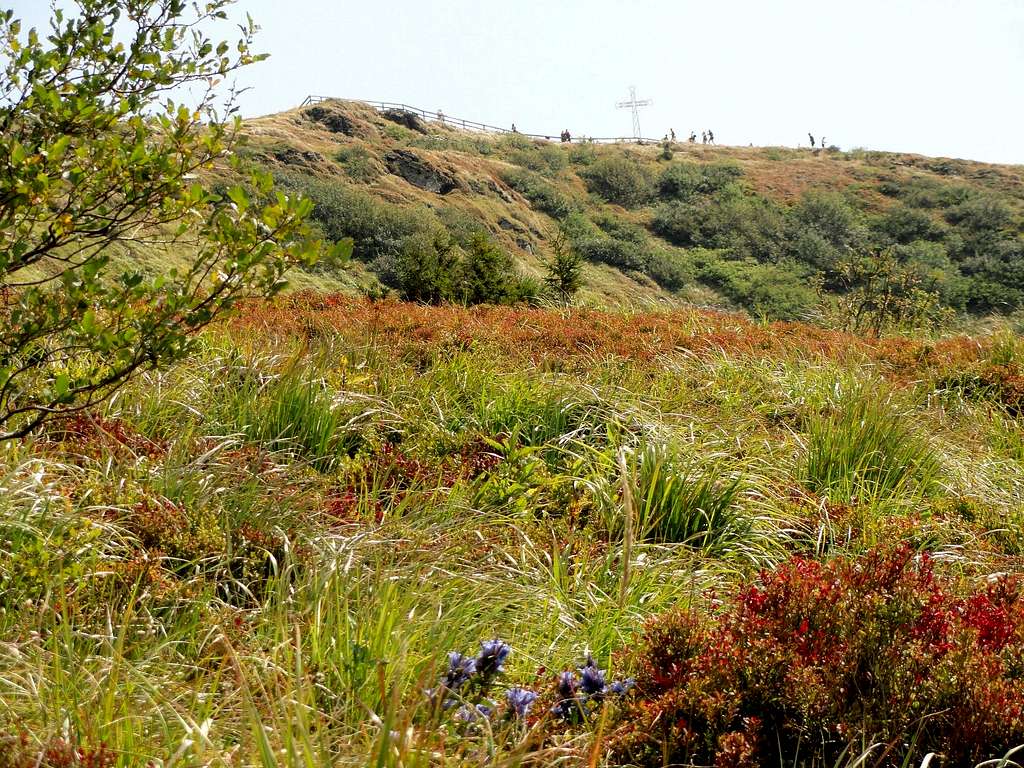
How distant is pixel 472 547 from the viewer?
358cm

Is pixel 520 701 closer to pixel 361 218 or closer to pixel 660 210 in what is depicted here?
pixel 361 218

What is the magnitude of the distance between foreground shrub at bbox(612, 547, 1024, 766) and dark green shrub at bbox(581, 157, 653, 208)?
43.6 m

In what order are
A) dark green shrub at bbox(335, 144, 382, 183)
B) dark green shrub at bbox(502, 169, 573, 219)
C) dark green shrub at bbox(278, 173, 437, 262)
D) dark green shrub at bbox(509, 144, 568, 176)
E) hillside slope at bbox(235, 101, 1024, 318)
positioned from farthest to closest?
dark green shrub at bbox(509, 144, 568, 176)
dark green shrub at bbox(502, 169, 573, 219)
dark green shrub at bbox(335, 144, 382, 183)
hillside slope at bbox(235, 101, 1024, 318)
dark green shrub at bbox(278, 173, 437, 262)

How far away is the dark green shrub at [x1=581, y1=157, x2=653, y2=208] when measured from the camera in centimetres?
4509

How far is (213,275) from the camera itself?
250 centimetres

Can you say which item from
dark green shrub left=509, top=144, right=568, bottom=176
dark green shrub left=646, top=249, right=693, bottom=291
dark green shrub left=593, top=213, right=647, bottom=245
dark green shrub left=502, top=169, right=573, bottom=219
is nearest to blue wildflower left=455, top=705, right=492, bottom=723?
dark green shrub left=646, top=249, right=693, bottom=291

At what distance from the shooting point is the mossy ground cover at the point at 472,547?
6.72 ft

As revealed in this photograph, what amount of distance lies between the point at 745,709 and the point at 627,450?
237 centimetres

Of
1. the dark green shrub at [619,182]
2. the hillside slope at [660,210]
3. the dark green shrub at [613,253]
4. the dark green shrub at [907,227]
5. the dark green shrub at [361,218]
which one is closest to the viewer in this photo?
the dark green shrub at [361,218]

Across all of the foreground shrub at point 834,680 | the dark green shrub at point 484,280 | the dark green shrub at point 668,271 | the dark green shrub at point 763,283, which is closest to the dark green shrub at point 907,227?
the dark green shrub at point 763,283

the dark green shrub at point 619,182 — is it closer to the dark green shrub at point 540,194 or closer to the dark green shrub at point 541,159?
the dark green shrub at point 541,159

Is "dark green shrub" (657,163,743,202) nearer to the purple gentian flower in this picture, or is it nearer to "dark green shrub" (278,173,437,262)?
"dark green shrub" (278,173,437,262)

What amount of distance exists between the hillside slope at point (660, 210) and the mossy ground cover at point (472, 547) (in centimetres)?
1674

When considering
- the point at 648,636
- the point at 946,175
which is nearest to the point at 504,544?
the point at 648,636
